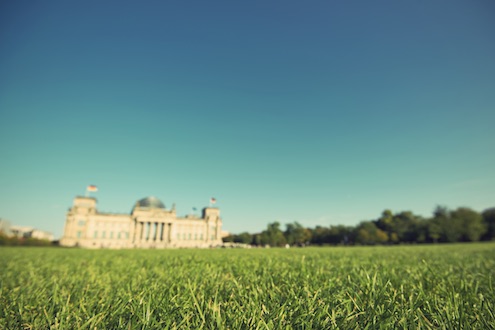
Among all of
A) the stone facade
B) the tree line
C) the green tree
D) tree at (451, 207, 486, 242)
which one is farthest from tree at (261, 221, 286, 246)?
the green tree

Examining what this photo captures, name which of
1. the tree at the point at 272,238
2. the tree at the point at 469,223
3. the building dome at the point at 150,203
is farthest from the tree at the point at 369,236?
the building dome at the point at 150,203

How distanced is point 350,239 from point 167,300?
117 metres

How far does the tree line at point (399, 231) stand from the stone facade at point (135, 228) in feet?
83.7

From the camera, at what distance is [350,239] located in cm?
10425

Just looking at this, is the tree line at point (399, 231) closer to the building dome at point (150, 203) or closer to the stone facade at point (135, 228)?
the stone facade at point (135, 228)

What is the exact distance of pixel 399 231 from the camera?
3927 inches

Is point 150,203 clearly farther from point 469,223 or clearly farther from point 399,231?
point 469,223

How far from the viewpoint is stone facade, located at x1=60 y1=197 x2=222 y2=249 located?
98.1 m

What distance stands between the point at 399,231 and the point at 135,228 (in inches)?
4677

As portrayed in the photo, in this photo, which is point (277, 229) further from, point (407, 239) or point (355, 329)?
point (355, 329)

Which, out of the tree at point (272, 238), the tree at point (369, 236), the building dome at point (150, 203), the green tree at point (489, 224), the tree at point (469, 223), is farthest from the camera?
the building dome at point (150, 203)

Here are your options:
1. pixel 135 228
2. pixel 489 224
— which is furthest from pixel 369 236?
pixel 135 228

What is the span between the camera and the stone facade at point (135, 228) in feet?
322

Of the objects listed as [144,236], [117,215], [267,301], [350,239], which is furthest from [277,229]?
[267,301]
